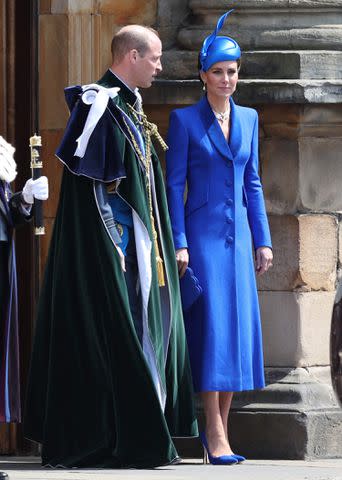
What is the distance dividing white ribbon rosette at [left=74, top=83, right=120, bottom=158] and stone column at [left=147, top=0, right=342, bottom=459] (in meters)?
0.87

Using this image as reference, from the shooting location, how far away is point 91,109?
23.1ft

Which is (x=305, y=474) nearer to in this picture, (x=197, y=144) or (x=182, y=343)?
(x=182, y=343)

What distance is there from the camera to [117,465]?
275 inches

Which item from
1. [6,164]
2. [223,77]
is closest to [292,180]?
[223,77]

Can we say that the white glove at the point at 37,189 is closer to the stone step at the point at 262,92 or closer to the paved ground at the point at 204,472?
the paved ground at the point at 204,472

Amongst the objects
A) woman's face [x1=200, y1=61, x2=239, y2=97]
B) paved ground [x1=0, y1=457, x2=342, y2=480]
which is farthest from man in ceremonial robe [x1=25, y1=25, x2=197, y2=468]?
woman's face [x1=200, y1=61, x2=239, y2=97]

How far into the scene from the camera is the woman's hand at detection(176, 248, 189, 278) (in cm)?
737

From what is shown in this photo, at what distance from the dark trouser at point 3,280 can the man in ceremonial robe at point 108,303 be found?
339 mm

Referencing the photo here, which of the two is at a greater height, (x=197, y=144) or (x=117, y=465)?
(x=197, y=144)

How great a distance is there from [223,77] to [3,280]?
1409mm

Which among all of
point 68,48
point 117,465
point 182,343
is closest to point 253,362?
point 182,343

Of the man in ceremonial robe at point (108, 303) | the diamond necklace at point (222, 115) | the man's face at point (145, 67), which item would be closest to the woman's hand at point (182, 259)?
the man in ceremonial robe at point (108, 303)

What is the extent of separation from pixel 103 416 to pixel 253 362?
848 mm

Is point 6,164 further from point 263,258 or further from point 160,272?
point 263,258
